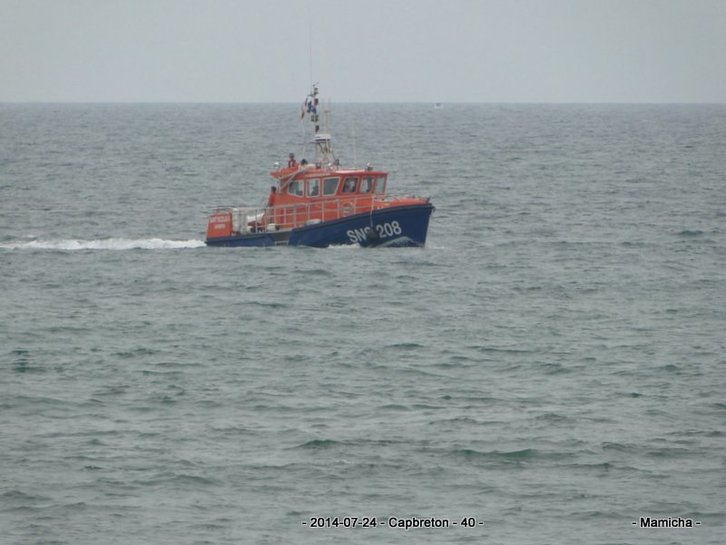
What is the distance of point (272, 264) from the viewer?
42656 mm

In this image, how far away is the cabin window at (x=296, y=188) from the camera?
43531mm

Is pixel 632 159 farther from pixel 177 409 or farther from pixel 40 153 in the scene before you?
pixel 177 409

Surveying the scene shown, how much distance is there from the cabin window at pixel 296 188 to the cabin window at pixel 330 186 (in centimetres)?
82

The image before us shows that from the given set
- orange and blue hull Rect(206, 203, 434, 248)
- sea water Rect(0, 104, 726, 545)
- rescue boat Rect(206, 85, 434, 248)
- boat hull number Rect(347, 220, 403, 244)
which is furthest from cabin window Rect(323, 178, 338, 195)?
sea water Rect(0, 104, 726, 545)

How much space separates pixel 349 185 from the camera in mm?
43094

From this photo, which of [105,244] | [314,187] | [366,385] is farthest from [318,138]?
[366,385]

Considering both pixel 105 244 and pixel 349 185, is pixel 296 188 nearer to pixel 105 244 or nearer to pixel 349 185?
pixel 349 185

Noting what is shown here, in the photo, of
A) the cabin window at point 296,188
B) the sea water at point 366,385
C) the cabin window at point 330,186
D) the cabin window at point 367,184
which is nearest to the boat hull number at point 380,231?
the sea water at point 366,385

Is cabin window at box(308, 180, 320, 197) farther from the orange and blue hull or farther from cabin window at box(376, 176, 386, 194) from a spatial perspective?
cabin window at box(376, 176, 386, 194)

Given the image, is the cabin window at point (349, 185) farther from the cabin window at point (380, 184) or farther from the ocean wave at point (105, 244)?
the ocean wave at point (105, 244)

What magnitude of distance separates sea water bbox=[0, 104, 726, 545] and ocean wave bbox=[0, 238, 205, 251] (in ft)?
0.59

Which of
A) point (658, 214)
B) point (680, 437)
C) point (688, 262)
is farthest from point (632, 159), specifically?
point (680, 437)

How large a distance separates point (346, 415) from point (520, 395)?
3.74m

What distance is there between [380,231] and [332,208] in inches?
67.0
